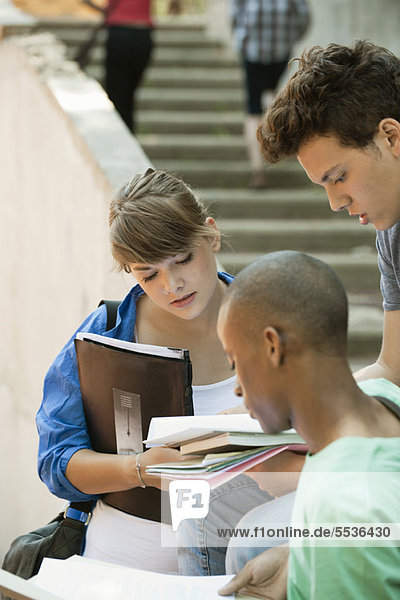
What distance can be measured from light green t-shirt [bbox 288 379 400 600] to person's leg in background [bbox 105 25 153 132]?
16.8 ft

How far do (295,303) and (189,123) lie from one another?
248 inches

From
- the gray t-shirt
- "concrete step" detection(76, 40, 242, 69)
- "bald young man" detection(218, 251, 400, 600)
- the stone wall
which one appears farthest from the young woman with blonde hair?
"concrete step" detection(76, 40, 242, 69)

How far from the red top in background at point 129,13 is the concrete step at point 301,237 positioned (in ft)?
4.84

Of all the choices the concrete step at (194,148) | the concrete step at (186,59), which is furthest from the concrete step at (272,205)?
the concrete step at (186,59)

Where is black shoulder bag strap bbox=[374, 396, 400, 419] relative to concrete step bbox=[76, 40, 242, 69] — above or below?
above

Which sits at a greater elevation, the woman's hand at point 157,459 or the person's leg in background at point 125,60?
the woman's hand at point 157,459

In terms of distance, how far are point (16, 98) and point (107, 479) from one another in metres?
4.07

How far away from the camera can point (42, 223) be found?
5.30m

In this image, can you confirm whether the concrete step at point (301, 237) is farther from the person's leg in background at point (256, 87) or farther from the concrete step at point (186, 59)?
the concrete step at point (186, 59)

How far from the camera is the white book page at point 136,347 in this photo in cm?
227

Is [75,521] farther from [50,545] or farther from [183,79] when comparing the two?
[183,79]

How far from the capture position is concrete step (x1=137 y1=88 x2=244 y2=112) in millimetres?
7984

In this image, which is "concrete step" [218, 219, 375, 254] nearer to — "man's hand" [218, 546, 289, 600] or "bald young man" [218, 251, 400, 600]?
"man's hand" [218, 546, 289, 600]

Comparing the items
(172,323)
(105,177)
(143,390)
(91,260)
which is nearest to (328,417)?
(143,390)
